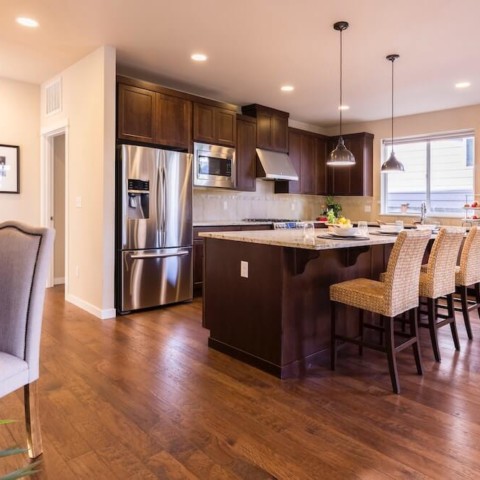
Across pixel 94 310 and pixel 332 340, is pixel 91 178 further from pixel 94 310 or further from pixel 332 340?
pixel 332 340

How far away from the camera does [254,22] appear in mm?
3330

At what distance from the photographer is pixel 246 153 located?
226 inches

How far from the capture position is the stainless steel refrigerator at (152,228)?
4113 millimetres

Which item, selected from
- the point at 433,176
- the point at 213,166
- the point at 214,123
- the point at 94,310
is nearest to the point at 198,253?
the point at 213,166

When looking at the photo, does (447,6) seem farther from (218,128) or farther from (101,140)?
(101,140)

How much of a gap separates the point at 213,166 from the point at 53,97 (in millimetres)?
2079

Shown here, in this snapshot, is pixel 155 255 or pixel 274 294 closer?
pixel 274 294

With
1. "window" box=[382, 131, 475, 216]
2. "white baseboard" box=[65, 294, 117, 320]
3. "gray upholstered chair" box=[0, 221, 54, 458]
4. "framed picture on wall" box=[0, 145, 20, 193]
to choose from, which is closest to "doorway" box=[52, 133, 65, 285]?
"framed picture on wall" box=[0, 145, 20, 193]

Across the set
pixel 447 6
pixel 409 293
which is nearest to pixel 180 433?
pixel 409 293

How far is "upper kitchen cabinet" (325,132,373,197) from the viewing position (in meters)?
6.77

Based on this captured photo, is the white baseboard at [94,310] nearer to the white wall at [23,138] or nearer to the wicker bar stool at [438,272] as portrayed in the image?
the white wall at [23,138]

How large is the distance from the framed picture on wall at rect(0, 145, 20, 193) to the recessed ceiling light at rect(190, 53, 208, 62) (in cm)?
258

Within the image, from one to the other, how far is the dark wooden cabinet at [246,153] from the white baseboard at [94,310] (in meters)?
2.51

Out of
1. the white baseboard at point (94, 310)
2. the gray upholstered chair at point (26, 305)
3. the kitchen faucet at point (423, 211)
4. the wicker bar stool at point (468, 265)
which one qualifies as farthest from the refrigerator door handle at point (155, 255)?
the kitchen faucet at point (423, 211)
